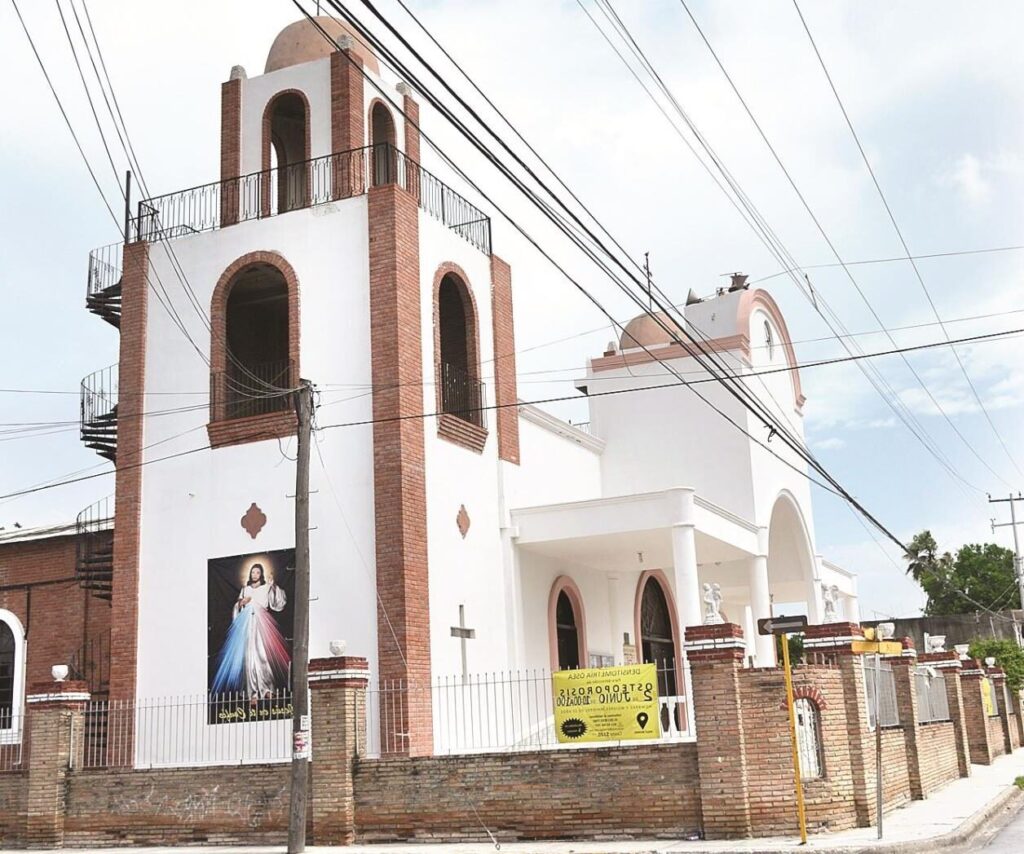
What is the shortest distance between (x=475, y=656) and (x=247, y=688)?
3736 mm

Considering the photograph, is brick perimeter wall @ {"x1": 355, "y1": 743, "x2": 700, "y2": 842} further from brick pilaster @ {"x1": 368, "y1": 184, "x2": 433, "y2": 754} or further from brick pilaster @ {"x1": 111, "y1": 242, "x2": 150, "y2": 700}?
brick pilaster @ {"x1": 111, "y1": 242, "x2": 150, "y2": 700}

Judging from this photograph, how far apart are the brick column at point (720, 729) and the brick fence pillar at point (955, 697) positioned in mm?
11364

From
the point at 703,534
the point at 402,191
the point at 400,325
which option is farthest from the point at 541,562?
the point at 402,191

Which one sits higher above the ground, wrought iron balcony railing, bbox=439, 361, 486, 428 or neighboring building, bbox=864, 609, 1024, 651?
wrought iron balcony railing, bbox=439, 361, 486, 428

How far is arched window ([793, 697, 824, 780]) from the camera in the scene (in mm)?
15453

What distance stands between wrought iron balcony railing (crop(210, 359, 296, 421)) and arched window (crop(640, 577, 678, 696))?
1098 centimetres

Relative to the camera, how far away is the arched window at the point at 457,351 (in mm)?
22516

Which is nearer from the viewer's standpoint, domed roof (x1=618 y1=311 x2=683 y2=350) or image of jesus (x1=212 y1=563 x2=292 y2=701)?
image of jesus (x1=212 y1=563 x2=292 y2=701)

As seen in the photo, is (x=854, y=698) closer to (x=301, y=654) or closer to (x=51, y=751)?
(x=301, y=654)

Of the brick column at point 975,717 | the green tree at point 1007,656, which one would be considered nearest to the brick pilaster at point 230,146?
the brick column at point 975,717

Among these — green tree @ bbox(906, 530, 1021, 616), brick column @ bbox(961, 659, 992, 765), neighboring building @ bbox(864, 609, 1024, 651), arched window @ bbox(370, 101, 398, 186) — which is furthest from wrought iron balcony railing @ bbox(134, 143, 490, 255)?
green tree @ bbox(906, 530, 1021, 616)

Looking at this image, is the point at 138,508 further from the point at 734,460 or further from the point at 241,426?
the point at 734,460

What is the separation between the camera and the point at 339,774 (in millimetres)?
17078

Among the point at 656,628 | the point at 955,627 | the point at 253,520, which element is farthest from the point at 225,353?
the point at 955,627
